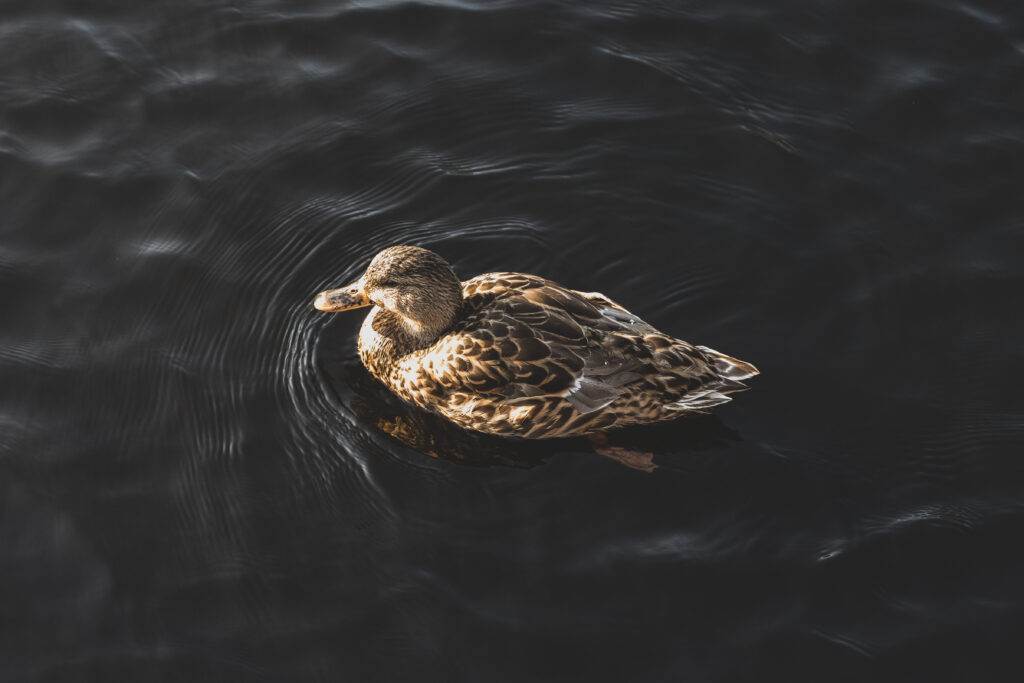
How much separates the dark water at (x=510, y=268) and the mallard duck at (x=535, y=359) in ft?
0.78

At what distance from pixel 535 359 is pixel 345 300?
1.34m

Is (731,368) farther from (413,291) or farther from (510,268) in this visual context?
(413,291)

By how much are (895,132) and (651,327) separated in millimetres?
3160

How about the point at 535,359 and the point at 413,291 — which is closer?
the point at 535,359

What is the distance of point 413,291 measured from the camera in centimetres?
624

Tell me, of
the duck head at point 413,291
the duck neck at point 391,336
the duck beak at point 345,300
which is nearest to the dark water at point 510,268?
the duck neck at point 391,336

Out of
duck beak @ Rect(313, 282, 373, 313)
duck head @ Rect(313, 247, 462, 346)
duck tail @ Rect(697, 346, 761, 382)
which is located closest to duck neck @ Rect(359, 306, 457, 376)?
duck head @ Rect(313, 247, 462, 346)

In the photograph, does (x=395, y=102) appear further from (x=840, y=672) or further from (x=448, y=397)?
(x=840, y=672)

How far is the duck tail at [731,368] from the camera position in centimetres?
617

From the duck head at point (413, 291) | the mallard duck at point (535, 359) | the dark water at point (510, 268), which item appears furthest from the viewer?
the duck head at point (413, 291)

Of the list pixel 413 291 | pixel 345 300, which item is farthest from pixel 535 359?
pixel 345 300

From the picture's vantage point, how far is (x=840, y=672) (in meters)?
5.15

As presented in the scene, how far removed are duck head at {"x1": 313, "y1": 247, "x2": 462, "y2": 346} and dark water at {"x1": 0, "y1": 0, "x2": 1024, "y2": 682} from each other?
565 mm

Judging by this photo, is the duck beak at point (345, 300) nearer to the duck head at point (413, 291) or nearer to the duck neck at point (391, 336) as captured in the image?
the duck head at point (413, 291)
